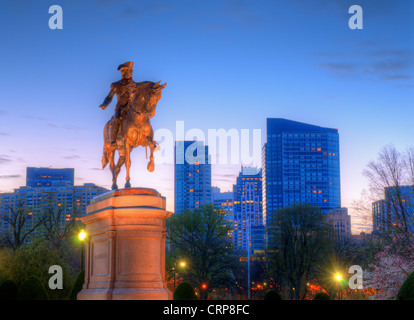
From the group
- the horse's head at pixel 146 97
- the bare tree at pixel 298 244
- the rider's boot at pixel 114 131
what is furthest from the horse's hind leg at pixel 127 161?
the bare tree at pixel 298 244

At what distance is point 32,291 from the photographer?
101ft

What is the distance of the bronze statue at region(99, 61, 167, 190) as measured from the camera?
87.5 ft

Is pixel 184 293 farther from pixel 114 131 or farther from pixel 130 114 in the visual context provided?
pixel 130 114

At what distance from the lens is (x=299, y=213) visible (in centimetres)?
8225

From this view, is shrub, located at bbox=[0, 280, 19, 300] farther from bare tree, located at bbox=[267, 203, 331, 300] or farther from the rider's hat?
bare tree, located at bbox=[267, 203, 331, 300]

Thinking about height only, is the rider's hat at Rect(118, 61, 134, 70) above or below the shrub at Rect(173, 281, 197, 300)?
above

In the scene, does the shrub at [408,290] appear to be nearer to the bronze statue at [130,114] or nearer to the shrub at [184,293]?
the shrub at [184,293]

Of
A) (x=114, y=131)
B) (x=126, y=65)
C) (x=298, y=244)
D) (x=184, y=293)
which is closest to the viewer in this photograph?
(x=114, y=131)

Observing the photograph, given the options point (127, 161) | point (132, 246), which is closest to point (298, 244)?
point (127, 161)

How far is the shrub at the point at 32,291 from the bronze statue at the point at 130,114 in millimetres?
7202

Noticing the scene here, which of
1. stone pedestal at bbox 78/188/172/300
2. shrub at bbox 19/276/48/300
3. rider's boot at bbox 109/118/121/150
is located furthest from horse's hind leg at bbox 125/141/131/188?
shrub at bbox 19/276/48/300

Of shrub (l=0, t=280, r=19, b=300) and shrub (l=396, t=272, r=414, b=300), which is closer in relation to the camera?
shrub (l=396, t=272, r=414, b=300)

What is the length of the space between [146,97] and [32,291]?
1161 centimetres

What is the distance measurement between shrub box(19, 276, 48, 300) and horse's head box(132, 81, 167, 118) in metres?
10.8
